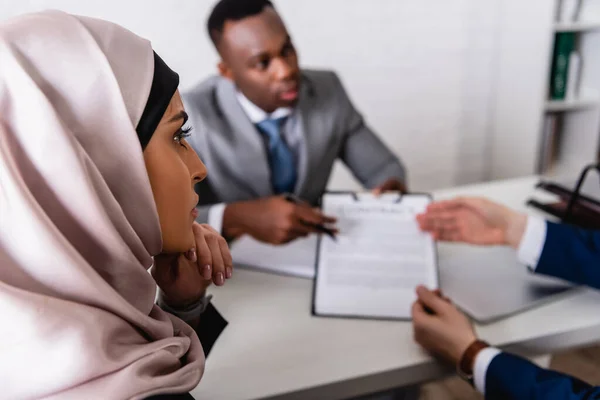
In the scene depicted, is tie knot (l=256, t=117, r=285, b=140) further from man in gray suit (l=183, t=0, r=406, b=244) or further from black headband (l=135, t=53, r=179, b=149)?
black headband (l=135, t=53, r=179, b=149)

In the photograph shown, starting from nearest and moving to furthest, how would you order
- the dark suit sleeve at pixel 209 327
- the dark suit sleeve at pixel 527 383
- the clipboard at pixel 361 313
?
the dark suit sleeve at pixel 209 327 < the dark suit sleeve at pixel 527 383 < the clipboard at pixel 361 313

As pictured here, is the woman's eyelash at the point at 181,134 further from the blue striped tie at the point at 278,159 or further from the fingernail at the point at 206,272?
the blue striped tie at the point at 278,159

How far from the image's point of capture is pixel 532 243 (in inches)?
33.1

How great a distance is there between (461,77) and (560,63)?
15.0 inches

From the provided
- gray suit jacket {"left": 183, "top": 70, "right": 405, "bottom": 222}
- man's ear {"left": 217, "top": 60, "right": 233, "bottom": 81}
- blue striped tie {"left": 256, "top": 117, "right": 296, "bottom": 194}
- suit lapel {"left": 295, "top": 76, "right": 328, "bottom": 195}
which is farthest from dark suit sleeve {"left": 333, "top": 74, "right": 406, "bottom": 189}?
man's ear {"left": 217, "top": 60, "right": 233, "bottom": 81}

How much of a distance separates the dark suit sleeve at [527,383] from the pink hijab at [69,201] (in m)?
0.49

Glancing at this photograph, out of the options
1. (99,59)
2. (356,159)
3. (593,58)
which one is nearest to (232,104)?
(356,159)

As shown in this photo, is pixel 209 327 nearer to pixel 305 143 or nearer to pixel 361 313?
pixel 361 313

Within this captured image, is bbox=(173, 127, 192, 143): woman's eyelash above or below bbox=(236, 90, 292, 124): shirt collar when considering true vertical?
above

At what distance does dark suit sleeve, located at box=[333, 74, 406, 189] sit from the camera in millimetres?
1320

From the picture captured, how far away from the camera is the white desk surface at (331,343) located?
0.64 metres

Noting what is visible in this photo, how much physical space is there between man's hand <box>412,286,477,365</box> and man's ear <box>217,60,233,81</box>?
62cm

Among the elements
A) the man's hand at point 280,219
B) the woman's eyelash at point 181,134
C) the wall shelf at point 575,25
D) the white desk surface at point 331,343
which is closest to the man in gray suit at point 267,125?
the man's hand at point 280,219

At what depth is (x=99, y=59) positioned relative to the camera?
0.99 feet
